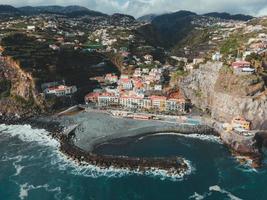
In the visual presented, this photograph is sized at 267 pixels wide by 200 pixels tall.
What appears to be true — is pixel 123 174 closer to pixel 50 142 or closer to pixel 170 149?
pixel 170 149

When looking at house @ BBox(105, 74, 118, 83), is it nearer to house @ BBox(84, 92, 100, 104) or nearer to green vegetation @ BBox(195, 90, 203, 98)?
house @ BBox(84, 92, 100, 104)

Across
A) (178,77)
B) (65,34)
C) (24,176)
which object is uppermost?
(65,34)

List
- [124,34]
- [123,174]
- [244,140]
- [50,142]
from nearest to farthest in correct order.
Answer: [123,174], [244,140], [50,142], [124,34]

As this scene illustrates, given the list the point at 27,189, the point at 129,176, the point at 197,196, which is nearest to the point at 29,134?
the point at 27,189

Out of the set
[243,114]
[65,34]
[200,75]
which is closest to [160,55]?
[65,34]

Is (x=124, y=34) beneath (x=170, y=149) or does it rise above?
above

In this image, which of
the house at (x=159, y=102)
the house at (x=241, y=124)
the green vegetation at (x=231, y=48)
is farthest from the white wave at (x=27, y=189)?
the green vegetation at (x=231, y=48)

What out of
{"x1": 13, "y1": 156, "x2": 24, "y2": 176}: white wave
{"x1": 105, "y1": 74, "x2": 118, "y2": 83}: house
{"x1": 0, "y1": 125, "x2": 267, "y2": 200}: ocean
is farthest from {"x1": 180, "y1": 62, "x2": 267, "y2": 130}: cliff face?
{"x1": 13, "y1": 156, "x2": 24, "y2": 176}: white wave

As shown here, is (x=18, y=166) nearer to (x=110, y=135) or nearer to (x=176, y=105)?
(x=110, y=135)
